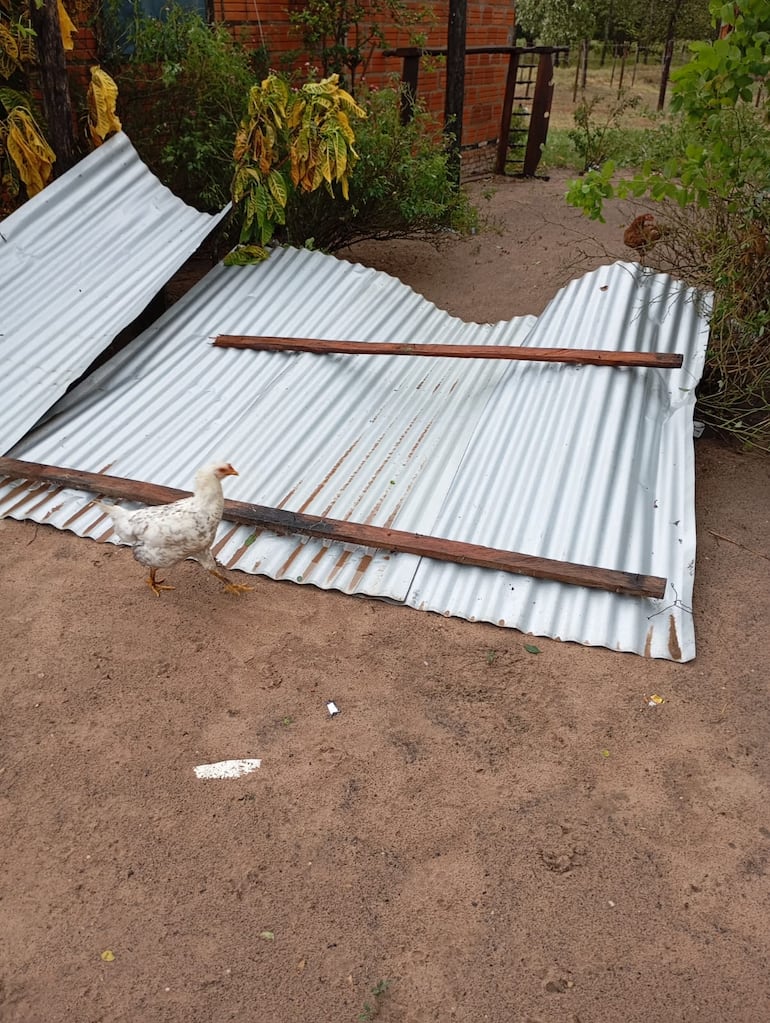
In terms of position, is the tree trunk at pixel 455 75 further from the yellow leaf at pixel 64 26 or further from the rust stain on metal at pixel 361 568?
the rust stain on metal at pixel 361 568

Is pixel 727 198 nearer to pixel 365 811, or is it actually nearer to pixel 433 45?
pixel 365 811

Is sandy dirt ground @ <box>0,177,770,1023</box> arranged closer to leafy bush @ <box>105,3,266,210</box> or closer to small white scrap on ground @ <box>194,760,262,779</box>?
small white scrap on ground @ <box>194,760,262,779</box>

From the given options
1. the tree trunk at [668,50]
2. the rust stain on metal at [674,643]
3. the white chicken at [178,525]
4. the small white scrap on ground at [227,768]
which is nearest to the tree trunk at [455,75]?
the white chicken at [178,525]

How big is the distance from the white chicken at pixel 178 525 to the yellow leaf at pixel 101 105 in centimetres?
444

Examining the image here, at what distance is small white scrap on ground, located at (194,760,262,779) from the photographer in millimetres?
3211

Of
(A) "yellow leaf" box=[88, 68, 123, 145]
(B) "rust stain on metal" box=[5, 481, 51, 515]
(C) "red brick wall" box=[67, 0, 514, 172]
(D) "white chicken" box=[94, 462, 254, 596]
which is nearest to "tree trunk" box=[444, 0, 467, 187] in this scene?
(C) "red brick wall" box=[67, 0, 514, 172]

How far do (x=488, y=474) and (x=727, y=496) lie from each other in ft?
5.49

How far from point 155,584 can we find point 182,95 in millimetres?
6026

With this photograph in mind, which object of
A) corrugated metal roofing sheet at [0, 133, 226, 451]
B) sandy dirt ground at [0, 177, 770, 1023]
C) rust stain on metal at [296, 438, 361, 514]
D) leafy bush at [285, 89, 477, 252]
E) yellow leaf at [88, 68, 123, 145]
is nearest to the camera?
sandy dirt ground at [0, 177, 770, 1023]

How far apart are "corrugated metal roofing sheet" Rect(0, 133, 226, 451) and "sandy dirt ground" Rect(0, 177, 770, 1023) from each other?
5.63 feet

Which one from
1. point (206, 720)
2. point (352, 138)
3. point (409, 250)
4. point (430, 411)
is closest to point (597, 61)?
point (409, 250)

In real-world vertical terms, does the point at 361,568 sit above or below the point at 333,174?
below

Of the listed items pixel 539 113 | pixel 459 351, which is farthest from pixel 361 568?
pixel 539 113

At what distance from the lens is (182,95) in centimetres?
775
